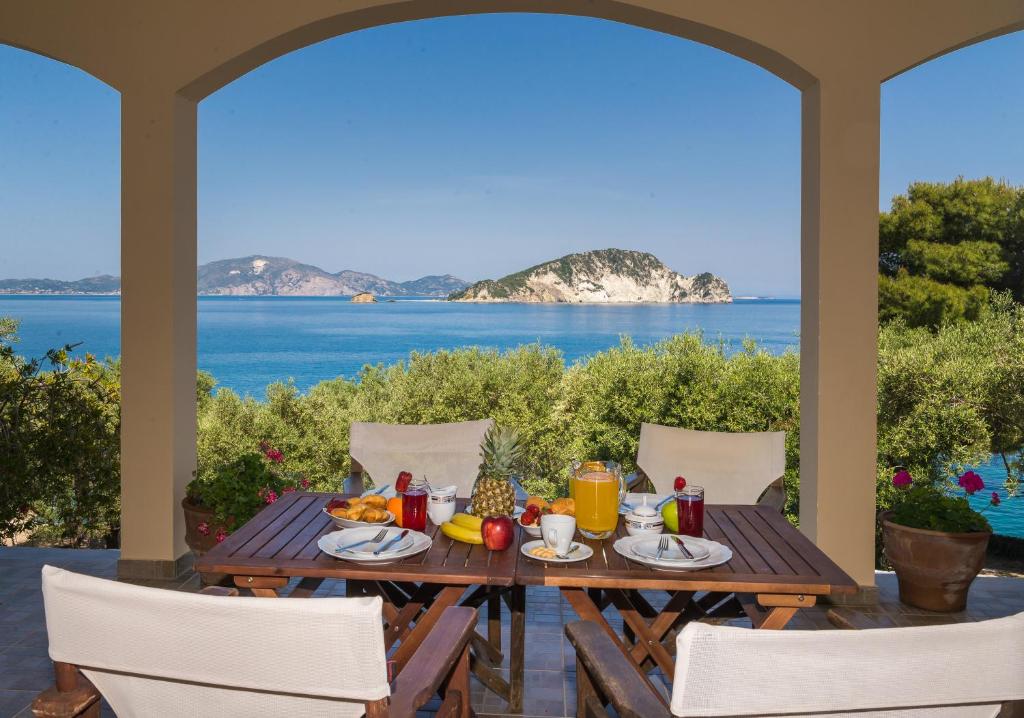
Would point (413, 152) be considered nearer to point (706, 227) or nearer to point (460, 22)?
point (460, 22)

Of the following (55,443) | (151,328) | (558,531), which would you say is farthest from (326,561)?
(55,443)

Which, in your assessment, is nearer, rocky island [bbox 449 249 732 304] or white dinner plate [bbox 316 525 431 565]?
white dinner plate [bbox 316 525 431 565]

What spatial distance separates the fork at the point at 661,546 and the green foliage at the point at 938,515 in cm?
187

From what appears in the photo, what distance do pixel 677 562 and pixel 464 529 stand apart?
1.94 ft

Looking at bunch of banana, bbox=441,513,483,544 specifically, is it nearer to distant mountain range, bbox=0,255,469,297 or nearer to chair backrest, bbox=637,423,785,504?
chair backrest, bbox=637,423,785,504

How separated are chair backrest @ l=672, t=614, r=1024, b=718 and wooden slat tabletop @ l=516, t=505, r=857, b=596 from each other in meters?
0.78

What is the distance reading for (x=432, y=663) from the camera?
4.94 ft

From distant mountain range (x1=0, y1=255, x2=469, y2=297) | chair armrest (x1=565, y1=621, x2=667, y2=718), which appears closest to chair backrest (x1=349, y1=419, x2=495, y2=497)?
chair armrest (x1=565, y1=621, x2=667, y2=718)

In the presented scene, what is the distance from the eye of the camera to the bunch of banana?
2.19 meters

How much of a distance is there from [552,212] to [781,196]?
7068 mm

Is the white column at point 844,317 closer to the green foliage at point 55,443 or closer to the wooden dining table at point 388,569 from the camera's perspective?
the wooden dining table at point 388,569

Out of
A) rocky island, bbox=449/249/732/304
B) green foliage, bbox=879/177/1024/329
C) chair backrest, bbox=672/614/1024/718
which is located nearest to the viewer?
chair backrest, bbox=672/614/1024/718

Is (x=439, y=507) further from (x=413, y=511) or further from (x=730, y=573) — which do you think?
(x=730, y=573)

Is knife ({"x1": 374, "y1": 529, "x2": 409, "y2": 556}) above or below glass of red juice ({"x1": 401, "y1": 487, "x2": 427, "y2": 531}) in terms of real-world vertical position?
below
